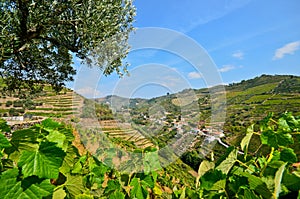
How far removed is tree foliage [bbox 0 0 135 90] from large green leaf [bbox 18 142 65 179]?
24.9 ft

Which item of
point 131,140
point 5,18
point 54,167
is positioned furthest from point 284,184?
point 5,18

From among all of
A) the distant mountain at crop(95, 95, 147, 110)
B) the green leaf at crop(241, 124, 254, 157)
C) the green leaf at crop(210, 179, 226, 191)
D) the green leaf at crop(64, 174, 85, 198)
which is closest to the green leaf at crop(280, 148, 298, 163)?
the green leaf at crop(241, 124, 254, 157)

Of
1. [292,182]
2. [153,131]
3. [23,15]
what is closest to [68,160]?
[292,182]

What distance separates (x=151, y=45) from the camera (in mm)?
2500

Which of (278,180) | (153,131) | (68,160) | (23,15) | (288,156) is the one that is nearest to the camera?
(278,180)

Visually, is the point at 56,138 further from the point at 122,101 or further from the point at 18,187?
the point at 122,101

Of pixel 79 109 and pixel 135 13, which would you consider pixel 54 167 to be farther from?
pixel 135 13

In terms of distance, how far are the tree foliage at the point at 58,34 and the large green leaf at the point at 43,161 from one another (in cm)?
759

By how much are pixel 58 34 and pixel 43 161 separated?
10667mm

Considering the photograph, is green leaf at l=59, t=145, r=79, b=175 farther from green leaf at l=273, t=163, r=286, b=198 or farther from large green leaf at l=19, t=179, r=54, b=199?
green leaf at l=273, t=163, r=286, b=198

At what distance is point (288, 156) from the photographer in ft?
2.78

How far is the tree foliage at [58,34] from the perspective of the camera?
29.8 ft

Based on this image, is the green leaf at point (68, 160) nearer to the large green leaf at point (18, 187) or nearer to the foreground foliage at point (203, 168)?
the foreground foliage at point (203, 168)

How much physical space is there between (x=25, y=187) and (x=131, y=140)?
2.84 m
